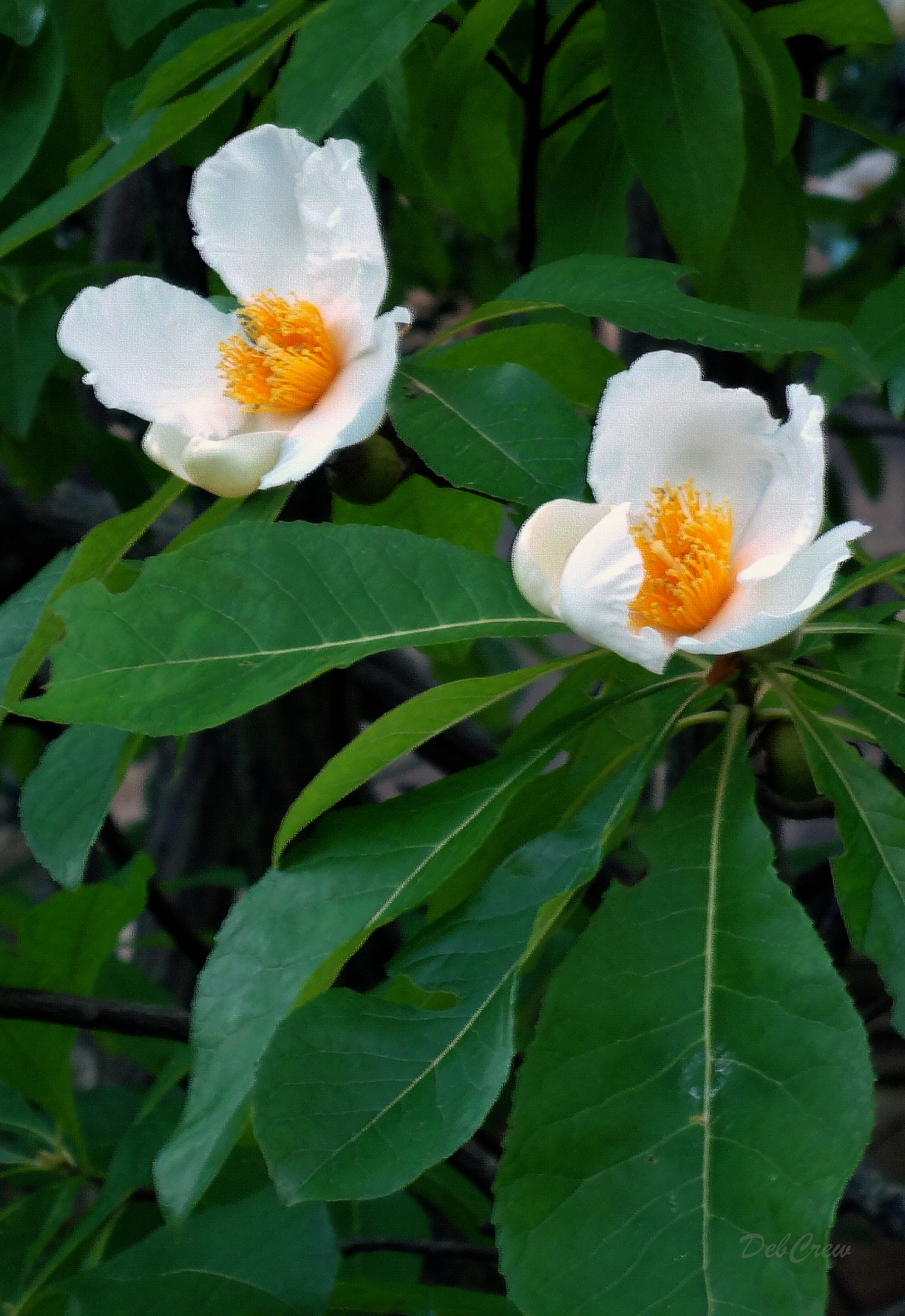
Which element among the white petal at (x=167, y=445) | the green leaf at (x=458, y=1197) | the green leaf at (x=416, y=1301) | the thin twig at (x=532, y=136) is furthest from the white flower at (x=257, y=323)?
the green leaf at (x=458, y=1197)

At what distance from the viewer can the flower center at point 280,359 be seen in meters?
0.68

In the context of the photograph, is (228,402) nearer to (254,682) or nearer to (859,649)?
(254,682)

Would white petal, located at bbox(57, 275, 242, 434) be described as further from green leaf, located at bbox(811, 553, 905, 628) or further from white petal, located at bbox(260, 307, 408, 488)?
green leaf, located at bbox(811, 553, 905, 628)

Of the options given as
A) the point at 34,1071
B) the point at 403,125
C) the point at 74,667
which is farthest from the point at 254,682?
the point at 34,1071

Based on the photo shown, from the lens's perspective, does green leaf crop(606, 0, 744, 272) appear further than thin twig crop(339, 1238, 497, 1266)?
No

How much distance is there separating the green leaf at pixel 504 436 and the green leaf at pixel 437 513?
11 centimetres

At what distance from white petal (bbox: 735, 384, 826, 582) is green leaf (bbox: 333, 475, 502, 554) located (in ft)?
0.53

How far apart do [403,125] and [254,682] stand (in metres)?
0.41

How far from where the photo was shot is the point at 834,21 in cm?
84

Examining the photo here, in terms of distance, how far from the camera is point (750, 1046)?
1.62 ft

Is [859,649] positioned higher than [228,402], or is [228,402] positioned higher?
[228,402]

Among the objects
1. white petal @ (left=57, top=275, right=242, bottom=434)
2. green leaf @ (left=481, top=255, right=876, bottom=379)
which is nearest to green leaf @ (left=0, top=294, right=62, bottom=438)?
white petal @ (left=57, top=275, right=242, bottom=434)

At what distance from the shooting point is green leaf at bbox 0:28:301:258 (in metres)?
0.63

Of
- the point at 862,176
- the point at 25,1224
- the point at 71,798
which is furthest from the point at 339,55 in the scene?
the point at 862,176
